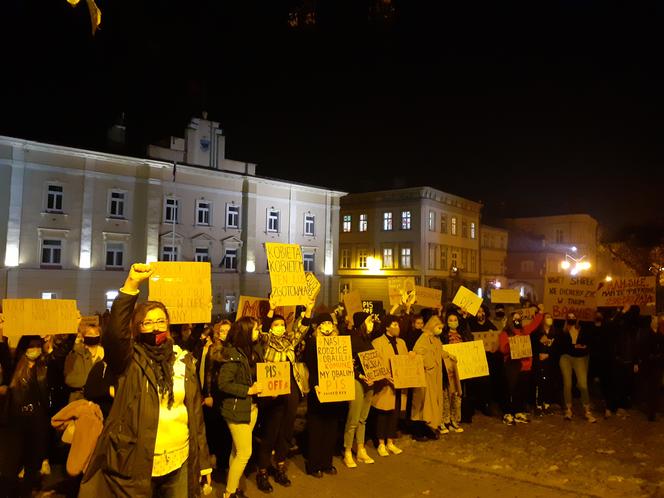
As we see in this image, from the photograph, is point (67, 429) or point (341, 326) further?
point (341, 326)

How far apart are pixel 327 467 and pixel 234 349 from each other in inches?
89.1

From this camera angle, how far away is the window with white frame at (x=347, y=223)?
53.0 m

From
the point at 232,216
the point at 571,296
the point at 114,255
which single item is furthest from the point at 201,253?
the point at 571,296

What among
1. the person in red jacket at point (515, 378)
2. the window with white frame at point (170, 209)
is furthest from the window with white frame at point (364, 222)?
the person in red jacket at point (515, 378)

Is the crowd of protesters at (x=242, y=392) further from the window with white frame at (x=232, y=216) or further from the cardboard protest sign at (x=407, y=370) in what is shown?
the window with white frame at (x=232, y=216)

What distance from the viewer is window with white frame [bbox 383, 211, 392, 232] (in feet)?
A: 165

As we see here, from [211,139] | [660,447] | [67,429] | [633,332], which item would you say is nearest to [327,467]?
[67,429]

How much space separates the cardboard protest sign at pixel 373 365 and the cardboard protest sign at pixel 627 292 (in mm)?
6743

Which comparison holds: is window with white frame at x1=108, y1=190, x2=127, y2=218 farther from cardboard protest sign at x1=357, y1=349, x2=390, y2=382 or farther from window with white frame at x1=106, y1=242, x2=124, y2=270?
cardboard protest sign at x1=357, y1=349, x2=390, y2=382

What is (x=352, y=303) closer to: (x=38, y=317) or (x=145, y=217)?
(x=38, y=317)

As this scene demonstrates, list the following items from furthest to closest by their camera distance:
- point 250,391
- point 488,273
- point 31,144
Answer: point 488,273 → point 31,144 → point 250,391

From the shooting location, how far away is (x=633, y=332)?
10.8 m

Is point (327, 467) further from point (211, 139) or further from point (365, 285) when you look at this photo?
point (365, 285)

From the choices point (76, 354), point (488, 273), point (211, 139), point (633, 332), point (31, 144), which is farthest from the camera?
point (488, 273)
